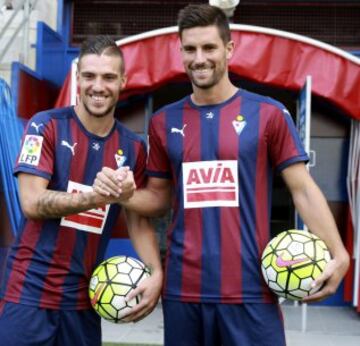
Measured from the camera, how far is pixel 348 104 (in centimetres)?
662

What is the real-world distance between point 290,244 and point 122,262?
775 mm

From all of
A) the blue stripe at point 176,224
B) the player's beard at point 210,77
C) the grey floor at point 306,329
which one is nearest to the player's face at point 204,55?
the player's beard at point 210,77

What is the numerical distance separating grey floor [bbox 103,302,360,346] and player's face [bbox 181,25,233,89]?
11.9 feet

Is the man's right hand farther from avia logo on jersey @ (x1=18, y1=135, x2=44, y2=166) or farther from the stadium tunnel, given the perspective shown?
the stadium tunnel

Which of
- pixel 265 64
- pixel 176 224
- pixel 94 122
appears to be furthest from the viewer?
pixel 265 64

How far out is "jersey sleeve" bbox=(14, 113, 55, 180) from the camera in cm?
277

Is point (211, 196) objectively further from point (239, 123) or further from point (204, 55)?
point (204, 55)

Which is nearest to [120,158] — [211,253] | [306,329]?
[211,253]

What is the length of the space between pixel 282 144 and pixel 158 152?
60cm

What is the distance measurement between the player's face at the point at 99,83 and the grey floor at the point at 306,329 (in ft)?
11.5

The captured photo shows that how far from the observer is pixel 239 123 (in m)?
2.81

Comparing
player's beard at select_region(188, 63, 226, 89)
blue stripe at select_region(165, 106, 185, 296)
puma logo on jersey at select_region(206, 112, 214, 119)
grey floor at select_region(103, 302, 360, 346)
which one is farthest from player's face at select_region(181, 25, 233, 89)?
grey floor at select_region(103, 302, 360, 346)

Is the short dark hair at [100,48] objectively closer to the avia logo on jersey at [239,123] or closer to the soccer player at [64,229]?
the soccer player at [64,229]

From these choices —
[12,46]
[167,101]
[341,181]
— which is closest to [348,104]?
[341,181]
